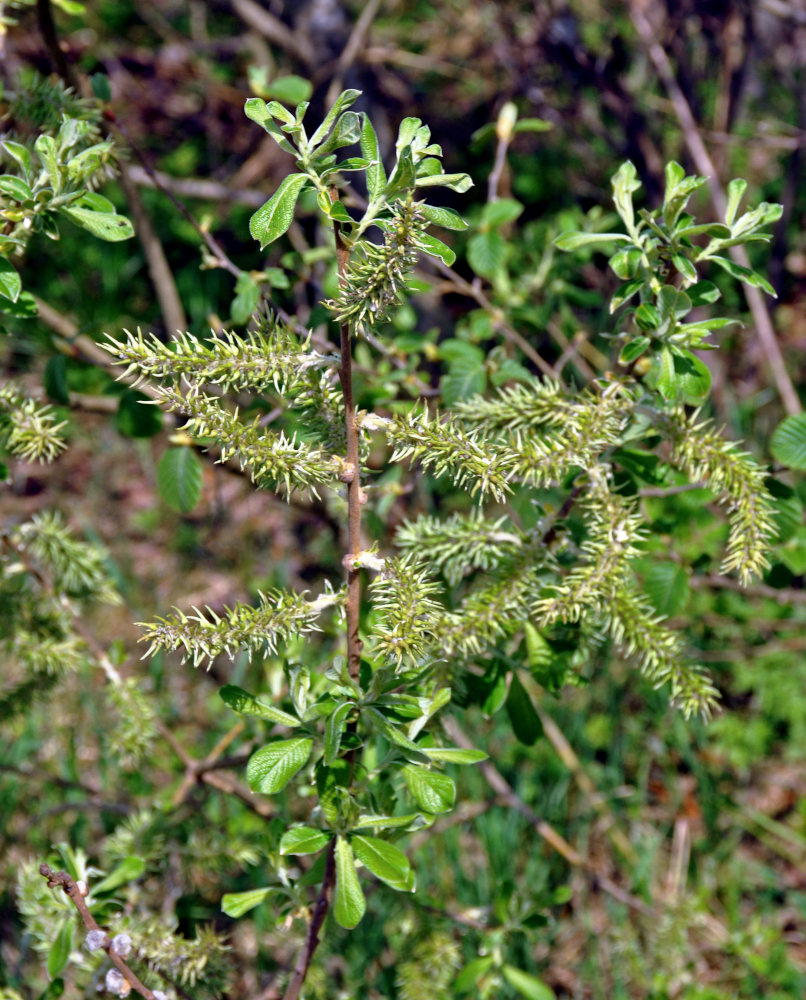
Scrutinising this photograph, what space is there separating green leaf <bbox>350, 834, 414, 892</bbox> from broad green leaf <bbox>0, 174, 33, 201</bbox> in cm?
82

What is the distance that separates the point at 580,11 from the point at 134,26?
251 cm

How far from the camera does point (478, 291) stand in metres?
1.67

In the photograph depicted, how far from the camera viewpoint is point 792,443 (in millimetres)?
1221

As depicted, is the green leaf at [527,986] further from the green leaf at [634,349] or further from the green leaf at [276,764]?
the green leaf at [634,349]

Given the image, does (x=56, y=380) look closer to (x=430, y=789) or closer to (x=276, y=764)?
(x=276, y=764)

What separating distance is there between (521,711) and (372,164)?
0.80 m

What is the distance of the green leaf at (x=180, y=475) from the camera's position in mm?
1491

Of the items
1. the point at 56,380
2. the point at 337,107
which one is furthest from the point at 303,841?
the point at 56,380

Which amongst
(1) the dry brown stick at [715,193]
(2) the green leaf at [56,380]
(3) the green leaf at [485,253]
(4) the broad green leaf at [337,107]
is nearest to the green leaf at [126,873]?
(2) the green leaf at [56,380]

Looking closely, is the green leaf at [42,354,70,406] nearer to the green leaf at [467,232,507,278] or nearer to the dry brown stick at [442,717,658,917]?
the green leaf at [467,232,507,278]

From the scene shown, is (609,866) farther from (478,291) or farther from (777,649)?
(478,291)

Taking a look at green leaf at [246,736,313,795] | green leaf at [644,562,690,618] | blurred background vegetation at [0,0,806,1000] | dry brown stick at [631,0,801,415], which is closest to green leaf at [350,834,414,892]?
green leaf at [246,736,313,795]

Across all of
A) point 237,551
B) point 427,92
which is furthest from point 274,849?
point 427,92

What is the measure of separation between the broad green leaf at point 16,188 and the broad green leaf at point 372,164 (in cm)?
42
